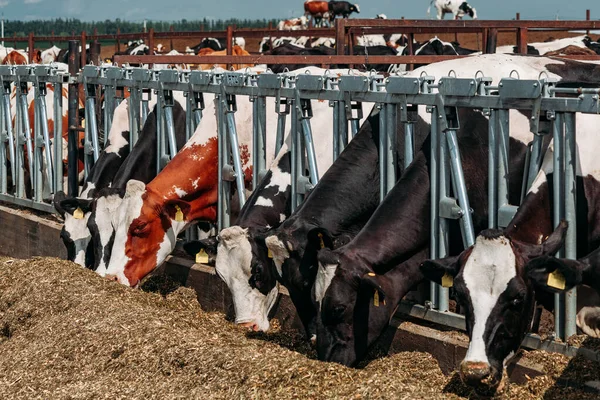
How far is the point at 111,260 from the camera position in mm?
9352

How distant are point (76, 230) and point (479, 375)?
18.9 feet

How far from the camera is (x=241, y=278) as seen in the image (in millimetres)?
8211

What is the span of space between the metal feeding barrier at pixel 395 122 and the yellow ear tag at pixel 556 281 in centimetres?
66

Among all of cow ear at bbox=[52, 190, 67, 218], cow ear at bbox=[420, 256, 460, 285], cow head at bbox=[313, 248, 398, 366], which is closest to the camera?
cow ear at bbox=[420, 256, 460, 285]

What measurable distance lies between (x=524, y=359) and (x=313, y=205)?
208cm

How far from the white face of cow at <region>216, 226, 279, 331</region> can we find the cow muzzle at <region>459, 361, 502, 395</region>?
2.67 metres

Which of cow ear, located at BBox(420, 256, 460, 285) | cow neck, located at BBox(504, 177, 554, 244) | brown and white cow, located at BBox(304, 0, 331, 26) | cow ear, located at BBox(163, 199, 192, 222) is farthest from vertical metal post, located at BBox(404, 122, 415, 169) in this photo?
brown and white cow, located at BBox(304, 0, 331, 26)

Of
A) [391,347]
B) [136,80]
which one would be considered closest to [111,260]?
[136,80]

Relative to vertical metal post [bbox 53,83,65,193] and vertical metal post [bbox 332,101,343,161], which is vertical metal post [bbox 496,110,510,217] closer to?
vertical metal post [bbox 332,101,343,161]

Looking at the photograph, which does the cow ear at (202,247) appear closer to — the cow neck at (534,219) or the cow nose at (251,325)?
the cow nose at (251,325)

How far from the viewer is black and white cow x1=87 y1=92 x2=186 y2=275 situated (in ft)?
31.2

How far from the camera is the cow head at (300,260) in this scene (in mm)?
7305

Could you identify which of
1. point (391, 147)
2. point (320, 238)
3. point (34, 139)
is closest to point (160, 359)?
point (320, 238)

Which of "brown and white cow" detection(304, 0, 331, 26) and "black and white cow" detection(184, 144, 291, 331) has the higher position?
"brown and white cow" detection(304, 0, 331, 26)
